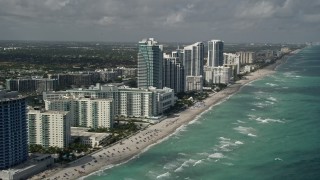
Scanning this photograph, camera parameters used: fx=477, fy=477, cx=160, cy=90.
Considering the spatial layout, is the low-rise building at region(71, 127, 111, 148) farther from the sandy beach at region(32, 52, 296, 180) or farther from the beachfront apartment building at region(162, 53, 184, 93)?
the beachfront apartment building at region(162, 53, 184, 93)

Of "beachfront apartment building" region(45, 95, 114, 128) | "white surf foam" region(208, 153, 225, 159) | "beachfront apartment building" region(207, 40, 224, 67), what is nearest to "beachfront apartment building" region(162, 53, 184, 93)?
"beachfront apartment building" region(45, 95, 114, 128)

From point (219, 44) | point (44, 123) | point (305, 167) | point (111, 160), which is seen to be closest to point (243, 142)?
point (305, 167)

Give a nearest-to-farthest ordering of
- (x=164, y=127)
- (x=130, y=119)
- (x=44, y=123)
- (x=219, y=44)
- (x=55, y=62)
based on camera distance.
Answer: (x=44, y=123), (x=164, y=127), (x=130, y=119), (x=219, y=44), (x=55, y=62)

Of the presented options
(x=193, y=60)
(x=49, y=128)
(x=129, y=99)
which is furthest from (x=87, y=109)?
(x=193, y=60)

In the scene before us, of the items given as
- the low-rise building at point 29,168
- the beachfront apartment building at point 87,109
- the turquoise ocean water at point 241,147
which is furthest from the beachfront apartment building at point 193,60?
the low-rise building at point 29,168

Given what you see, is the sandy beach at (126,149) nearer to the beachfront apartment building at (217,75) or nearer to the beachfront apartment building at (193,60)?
the beachfront apartment building at (193,60)

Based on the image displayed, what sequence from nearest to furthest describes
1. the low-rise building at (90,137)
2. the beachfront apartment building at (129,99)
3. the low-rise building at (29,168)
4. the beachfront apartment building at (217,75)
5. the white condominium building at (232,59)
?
the low-rise building at (29,168) < the low-rise building at (90,137) < the beachfront apartment building at (129,99) < the beachfront apartment building at (217,75) < the white condominium building at (232,59)

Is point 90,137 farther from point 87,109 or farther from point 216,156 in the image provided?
point 216,156

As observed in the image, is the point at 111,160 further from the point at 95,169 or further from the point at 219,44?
the point at 219,44
